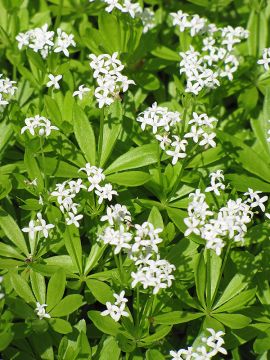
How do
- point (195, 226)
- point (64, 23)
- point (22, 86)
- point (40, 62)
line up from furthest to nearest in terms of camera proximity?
point (64, 23) < point (22, 86) < point (40, 62) < point (195, 226)

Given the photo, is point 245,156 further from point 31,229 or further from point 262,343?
point 31,229

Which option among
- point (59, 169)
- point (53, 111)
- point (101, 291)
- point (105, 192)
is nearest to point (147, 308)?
point (101, 291)

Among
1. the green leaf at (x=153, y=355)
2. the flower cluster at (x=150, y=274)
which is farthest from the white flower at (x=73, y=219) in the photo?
the green leaf at (x=153, y=355)

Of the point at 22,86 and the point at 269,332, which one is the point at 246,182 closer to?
the point at 269,332

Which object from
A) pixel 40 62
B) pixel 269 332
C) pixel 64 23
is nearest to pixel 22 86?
pixel 40 62

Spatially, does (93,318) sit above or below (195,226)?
below

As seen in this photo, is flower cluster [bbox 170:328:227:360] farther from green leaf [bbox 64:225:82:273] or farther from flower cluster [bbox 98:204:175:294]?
green leaf [bbox 64:225:82:273]

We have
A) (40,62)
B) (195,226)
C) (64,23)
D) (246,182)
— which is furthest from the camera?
(64,23)
